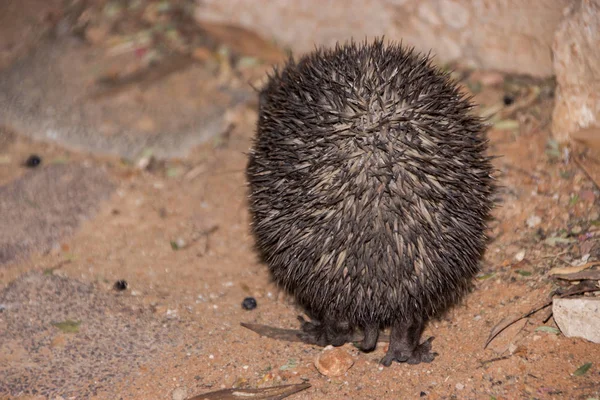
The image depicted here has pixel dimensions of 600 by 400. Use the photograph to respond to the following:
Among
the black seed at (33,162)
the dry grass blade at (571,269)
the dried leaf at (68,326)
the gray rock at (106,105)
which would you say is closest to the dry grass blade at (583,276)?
the dry grass blade at (571,269)

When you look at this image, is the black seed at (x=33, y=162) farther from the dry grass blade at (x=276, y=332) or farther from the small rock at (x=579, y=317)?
the small rock at (x=579, y=317)

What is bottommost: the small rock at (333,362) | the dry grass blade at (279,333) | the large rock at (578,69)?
the dry grass blade at (279,333)

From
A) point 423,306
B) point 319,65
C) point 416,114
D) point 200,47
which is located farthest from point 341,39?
point 423,306

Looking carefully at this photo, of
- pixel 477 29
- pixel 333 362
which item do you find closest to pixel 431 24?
pixel 477 29

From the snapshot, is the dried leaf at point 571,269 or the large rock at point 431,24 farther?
the large rock at point 431,24

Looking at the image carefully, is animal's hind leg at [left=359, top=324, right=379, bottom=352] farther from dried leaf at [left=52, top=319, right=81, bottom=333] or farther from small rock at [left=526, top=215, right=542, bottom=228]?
dried leaf at [left=52, top=319, right=81, bottom=333]

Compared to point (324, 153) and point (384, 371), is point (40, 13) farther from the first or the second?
point (384, 371)
